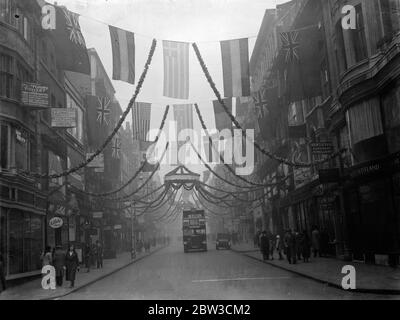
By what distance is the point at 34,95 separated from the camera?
77.6ft

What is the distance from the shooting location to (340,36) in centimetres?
2427

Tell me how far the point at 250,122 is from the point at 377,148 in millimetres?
41158

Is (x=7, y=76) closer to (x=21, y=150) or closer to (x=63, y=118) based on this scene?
(x=21, y=150)

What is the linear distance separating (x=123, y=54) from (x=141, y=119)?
4569 mm

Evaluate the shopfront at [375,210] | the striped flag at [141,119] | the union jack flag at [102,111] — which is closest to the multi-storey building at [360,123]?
the shopfront at [375,210]

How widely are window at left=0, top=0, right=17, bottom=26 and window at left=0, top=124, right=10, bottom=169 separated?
514cm

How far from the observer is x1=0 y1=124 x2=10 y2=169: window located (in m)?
22.2

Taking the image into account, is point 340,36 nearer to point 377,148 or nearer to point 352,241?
point 377,148

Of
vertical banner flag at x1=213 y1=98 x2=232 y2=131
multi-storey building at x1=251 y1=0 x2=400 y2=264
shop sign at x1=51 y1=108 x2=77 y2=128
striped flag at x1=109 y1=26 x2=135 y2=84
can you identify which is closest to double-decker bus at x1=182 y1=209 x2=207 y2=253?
multi-storey building at x1=251 y1=0 x2=400 y2=264

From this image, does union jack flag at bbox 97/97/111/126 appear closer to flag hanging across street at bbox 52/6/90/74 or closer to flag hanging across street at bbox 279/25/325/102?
flag hanging across street at bbox 52/6/90/74

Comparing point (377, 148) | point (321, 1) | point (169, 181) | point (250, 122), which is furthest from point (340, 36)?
point (250, 122)

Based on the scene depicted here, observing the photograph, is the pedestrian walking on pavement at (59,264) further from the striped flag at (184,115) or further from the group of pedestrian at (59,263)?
the striped flag at (184,115)

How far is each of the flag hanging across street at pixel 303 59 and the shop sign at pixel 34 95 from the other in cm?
1203

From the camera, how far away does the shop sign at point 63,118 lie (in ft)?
87.2
